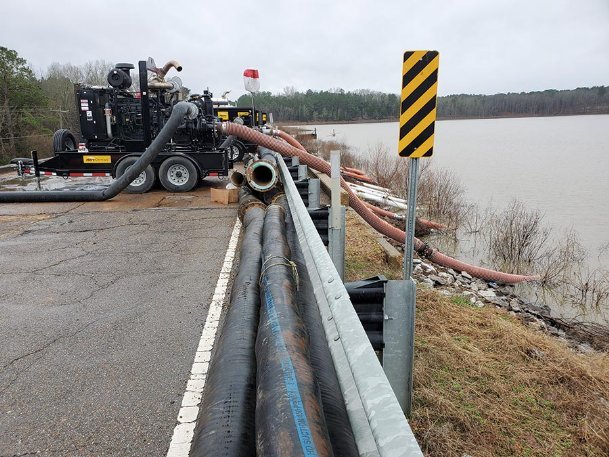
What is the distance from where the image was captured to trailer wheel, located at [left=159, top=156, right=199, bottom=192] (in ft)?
37.2

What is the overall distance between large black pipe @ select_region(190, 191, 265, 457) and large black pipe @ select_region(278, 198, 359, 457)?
329 millimetres

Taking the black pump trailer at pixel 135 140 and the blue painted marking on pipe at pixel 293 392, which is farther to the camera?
the black pump trailer at pixel 135 140

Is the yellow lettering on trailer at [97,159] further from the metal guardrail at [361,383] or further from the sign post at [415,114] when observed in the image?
the metal guardrail at [361,383]

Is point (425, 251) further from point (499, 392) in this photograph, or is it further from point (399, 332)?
point (399, 332)

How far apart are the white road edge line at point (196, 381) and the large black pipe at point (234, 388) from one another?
51 centimetres

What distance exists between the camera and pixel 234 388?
7.25 feet

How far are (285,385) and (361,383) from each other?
1.31ft

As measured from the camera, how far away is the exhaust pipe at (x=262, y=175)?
24.9ft

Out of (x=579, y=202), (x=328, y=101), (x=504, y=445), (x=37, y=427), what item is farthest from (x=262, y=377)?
(x=328, y=101)

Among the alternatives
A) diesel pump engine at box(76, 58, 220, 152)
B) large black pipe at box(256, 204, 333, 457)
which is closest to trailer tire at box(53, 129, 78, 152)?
diesel pump engine at box(76, 58, 220, 152)

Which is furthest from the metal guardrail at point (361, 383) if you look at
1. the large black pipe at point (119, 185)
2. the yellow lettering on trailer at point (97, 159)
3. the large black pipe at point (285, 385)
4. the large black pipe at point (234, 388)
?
the yellow lettering on trailer at point (97, 159)

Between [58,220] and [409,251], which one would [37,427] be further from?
[58,220]

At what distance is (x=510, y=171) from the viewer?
80.8 feet

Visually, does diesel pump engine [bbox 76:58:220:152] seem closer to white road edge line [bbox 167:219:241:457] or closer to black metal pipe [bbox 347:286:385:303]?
white road edge line [bbox 167:219:241:457]
